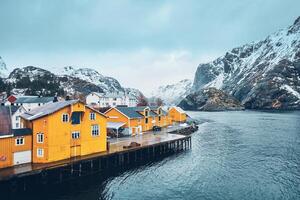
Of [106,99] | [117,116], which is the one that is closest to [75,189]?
[117,116]

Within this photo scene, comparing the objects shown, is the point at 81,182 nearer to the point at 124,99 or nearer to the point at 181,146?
the point at 181,146

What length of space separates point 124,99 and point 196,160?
89654 mm

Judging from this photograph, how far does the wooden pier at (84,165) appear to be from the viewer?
37722 millimetres

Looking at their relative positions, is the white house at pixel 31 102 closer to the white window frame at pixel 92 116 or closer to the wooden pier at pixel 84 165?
the wooden pier at pixel 84 165

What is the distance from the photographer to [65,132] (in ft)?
149

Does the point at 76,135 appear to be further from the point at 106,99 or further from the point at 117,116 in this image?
the point at 106,99

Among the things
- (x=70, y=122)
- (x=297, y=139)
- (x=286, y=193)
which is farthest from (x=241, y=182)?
(x=297, y=139)

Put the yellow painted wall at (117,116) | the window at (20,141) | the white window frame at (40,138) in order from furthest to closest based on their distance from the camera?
the yellow painted wall at (117,116)
the white window frame at (40,138)
the window at (20,141)

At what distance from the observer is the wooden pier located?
124 feet

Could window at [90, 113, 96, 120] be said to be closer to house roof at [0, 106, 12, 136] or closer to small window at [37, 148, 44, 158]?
small window at [37, 148, 44, 158]

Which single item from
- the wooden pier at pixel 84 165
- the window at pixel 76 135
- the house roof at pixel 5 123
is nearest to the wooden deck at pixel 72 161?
the wooden pier at pixel 84 165

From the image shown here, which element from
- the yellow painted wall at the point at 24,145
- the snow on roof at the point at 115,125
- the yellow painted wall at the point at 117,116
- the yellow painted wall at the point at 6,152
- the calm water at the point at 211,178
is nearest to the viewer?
the calm water at the point at 211,178

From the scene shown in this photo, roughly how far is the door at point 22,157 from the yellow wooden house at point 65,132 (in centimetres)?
71

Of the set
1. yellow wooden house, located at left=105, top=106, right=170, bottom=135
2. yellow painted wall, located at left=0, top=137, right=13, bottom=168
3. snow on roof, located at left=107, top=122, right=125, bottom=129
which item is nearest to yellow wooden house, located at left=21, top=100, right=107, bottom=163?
yellow painted wall, located at left=0, top=137, right=13, bottom=168
